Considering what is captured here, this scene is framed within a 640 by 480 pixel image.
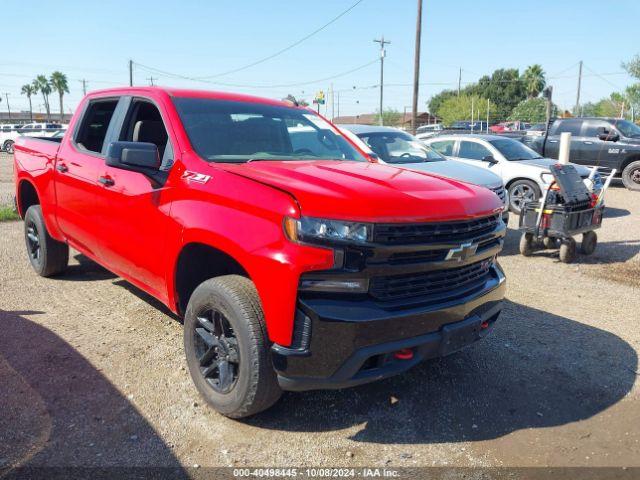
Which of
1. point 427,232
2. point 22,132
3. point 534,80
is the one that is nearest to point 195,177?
point 427,232

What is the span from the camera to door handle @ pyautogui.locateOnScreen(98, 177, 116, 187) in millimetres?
4027

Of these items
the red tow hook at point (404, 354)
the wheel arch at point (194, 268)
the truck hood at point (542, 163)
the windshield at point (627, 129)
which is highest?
the windshield at point (627, 129)

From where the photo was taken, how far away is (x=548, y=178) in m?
7.72

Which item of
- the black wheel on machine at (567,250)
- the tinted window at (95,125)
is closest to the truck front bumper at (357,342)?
the tinted window at (95,125)

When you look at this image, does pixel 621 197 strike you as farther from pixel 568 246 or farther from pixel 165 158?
pixel 165 158

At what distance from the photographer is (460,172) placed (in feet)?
26.0

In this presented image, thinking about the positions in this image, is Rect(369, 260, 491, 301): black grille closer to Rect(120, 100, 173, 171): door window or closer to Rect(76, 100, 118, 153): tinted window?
Rect(120, 100, 173, 171): door window

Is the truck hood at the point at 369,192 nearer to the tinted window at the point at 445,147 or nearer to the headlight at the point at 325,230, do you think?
the headlight at the point at 325,230

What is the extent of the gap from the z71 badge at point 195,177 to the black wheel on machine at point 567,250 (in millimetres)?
5655

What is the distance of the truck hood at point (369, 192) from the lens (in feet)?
8.91

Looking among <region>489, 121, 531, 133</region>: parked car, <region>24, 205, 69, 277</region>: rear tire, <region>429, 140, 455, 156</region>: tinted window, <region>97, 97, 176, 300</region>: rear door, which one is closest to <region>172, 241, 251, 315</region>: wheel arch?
<region>97, 97, 176, 300</region>: rear door

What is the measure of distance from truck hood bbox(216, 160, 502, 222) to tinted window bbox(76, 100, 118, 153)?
6.22ft

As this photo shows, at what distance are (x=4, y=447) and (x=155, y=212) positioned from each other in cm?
156

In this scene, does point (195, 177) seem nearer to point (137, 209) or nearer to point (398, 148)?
point (137, 209)
